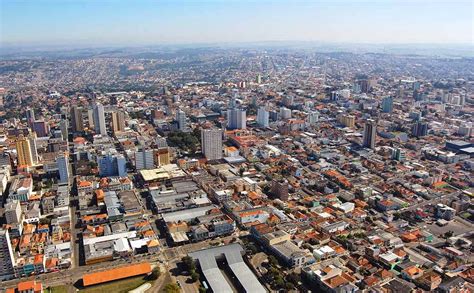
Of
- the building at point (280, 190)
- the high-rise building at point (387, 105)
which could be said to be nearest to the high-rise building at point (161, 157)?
the building at point (280, 190)

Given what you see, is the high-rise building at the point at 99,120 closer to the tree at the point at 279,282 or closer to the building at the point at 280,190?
the building at the point at 280,190

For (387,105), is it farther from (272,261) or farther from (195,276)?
(195,276)

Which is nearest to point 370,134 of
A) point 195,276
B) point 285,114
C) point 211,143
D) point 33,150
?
point 285,114

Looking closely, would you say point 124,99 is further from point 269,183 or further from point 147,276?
point 147,276

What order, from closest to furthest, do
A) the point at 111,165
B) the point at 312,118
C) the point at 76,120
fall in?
the point at 111,165
the point at 76,120
the point at 312,118

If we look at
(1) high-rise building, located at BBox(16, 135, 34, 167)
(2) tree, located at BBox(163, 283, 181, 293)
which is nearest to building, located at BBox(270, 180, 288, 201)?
(2) tree, located at BBox(163, 283, 181, 293)

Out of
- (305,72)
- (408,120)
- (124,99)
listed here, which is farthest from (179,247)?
(305,72)
